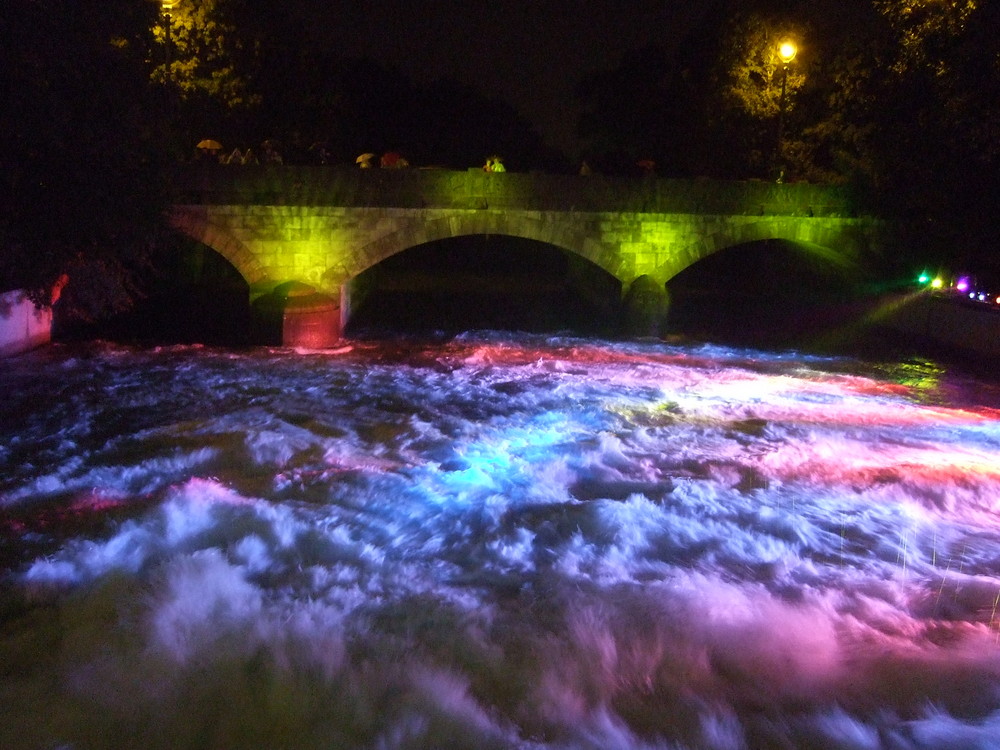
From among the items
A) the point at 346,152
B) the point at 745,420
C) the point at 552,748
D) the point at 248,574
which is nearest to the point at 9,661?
the point at 248,574

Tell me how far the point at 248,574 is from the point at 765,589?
160 inches

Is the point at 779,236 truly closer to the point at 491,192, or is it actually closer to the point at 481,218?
the point at 491,192

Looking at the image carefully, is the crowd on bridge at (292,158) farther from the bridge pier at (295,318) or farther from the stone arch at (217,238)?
the bridge pier at (295,318)

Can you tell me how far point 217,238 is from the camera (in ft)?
63.2

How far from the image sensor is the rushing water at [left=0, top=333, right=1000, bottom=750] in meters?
5.18

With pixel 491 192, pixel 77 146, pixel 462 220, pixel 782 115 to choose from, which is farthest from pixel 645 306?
pixel 77 146

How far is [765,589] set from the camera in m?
6.81

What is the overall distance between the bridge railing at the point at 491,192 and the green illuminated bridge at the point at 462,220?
0.02 metres

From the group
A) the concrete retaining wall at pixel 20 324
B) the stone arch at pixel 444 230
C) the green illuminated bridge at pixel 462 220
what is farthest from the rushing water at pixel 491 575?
the stone arch at pixel 444 230

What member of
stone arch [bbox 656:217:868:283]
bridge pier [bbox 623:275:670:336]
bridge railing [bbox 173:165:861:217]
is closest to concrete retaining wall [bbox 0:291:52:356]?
bridge railing [bbox 173:165:861:217]

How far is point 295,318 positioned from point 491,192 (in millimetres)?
5305

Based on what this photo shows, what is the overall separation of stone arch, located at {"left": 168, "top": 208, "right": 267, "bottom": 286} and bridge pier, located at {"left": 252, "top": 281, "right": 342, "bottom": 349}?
696 millimetres

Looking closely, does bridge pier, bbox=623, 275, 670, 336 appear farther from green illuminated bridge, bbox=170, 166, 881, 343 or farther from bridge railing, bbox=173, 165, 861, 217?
bridge railing, bbox=173, 165, 861, 217

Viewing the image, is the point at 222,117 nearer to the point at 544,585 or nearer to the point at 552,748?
the point at 544,585
